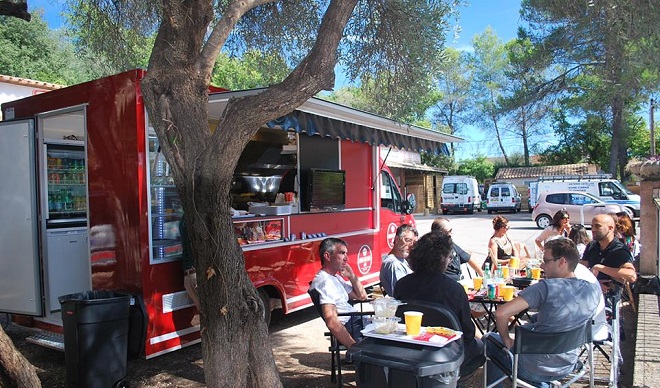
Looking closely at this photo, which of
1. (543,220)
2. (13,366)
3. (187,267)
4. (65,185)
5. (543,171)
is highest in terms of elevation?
(543,171)

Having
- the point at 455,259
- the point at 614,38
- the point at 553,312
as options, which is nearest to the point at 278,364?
the point at 455,259

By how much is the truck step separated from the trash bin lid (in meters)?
3.30

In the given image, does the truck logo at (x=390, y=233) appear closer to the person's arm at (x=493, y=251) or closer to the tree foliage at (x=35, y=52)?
the person's arm at (x=493, y=251)

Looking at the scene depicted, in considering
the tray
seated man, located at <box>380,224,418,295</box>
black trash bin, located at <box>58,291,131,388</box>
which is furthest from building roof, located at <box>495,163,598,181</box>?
the tray

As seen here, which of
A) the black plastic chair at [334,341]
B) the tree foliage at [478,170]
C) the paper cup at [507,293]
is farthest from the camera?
the tree foliage at [478,170]

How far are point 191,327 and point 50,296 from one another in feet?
5.68

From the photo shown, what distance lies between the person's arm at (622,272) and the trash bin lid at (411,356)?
2.79m

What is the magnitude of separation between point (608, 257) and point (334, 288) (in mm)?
2777

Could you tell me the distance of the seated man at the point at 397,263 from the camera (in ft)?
14.5

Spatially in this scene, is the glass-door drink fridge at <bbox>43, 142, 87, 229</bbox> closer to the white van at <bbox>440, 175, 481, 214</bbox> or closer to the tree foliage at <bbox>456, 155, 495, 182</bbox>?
the white van at <bbox>440, 175, 481, 214</bbox>

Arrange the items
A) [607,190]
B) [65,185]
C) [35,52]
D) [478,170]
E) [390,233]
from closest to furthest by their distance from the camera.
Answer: [65,185] → [390,233] → [607,190] → [35,52] → [478,170]

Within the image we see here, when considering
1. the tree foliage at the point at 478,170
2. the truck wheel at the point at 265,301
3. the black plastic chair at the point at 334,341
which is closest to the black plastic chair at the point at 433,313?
the black plastic chair at the point at 334,341

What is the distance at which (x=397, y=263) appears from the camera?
4473 mm

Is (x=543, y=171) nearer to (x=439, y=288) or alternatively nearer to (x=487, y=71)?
(x=487, y=71)
